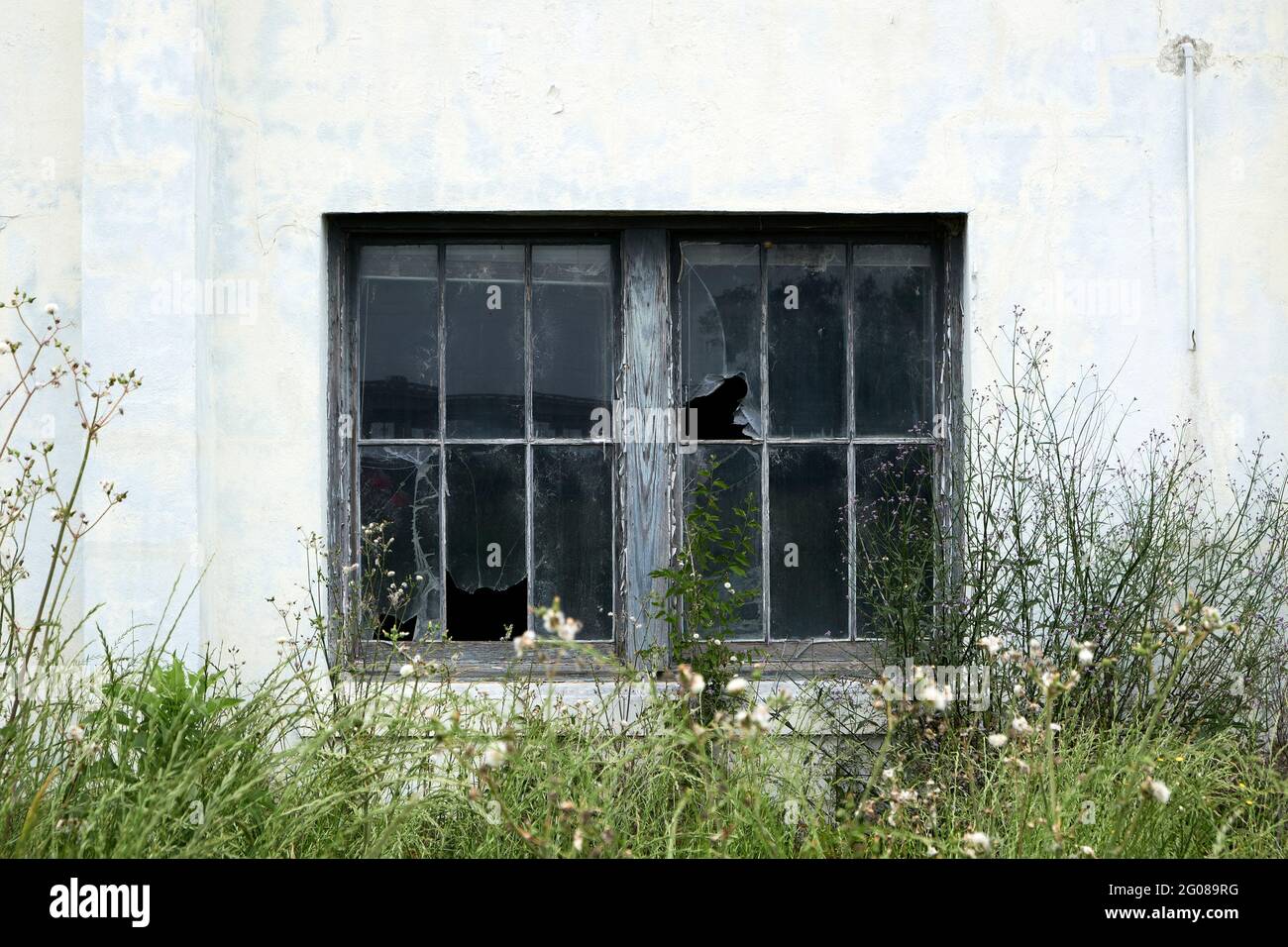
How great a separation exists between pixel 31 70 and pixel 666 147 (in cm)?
225

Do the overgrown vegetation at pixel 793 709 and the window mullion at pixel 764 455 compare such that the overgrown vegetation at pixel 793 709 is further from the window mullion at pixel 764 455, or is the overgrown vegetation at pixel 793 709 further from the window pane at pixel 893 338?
the window pane at pixel 893 338

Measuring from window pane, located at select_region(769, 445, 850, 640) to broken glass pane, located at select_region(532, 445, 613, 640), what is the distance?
2.01ft

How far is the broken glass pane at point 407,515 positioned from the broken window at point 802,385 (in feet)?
3.14

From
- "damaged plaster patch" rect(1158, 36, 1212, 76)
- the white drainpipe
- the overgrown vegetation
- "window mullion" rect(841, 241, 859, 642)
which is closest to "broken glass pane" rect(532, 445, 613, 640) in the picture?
the overgrown vegetation

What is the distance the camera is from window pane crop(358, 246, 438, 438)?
4020 mm

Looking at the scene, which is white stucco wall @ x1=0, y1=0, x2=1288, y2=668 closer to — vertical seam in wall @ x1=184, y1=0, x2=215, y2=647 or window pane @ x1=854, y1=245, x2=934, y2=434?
vertical seam in wall @ x1=184, y1=0, x2=215, y2=647

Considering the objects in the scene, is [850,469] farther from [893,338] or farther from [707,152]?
[707,152]

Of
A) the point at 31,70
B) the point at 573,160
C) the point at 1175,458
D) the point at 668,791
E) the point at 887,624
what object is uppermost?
the point at 31,70

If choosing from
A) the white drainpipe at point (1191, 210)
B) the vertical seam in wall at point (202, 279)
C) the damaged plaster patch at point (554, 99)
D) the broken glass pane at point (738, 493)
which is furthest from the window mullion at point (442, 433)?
the white drainpipe at point (1191, 210)

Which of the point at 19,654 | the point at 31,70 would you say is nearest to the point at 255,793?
the point at 19,654

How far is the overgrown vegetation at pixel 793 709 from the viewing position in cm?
244

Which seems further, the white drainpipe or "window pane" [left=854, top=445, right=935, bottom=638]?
the white drainpipe
